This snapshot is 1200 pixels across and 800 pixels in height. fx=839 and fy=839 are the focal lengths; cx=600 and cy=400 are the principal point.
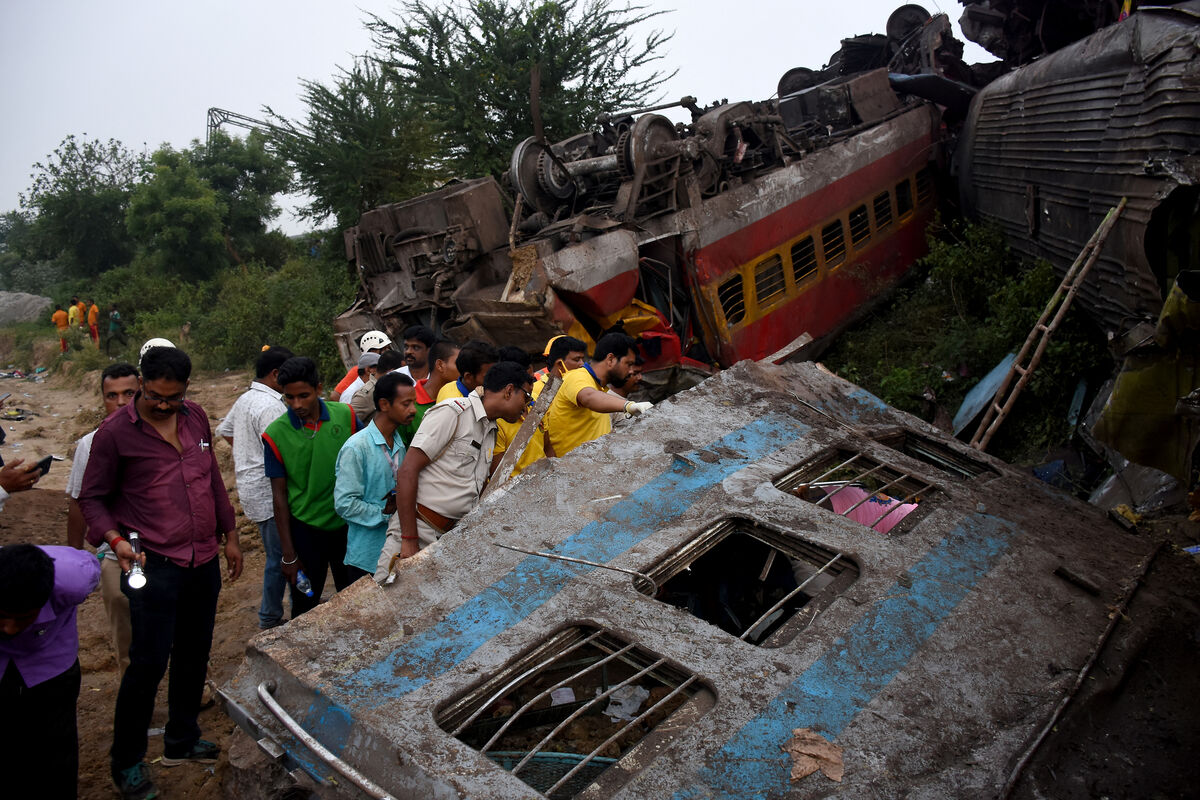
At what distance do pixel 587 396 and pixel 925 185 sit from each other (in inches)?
335

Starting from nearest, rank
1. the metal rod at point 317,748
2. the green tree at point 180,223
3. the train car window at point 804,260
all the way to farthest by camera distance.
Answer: the metal rod at point 317,748
the train car window at point 804,260
the green tree at point 180,223

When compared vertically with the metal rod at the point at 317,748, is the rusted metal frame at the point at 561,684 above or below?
below

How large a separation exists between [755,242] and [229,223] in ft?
79.2

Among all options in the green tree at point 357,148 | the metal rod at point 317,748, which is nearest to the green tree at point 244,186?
the green tree at point 357,148

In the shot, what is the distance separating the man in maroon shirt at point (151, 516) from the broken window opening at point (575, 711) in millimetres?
1670

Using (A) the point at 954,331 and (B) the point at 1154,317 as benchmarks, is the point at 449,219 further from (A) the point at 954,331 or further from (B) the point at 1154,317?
(B) the point at 1154,317

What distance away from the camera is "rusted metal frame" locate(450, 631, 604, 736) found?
7.42 feet

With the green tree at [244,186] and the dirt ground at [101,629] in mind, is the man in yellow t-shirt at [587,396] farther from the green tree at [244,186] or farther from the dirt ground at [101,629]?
the green tree at [244,186]

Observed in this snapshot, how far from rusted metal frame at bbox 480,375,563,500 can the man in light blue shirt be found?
0.53 m

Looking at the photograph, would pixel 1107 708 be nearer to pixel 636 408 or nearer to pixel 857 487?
pixel 857 487

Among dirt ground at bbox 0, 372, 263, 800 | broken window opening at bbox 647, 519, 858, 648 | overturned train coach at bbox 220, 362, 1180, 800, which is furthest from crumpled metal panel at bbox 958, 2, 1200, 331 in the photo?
dirt ground at bbox 0, 372, 263, 800

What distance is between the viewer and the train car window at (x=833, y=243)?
9234 millimetres

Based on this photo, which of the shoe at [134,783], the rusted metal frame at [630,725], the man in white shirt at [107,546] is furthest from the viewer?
the man in white shirt at [107,546]

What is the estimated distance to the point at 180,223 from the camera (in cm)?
2542
